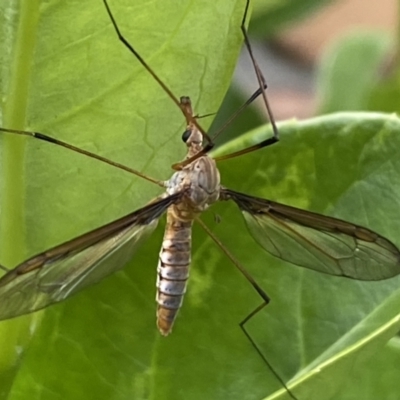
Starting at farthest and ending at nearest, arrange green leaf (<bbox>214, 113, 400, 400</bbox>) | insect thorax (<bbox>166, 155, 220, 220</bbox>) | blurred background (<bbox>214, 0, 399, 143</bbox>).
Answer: blurred background (<bbox>214, 0, 399, 143</bbox>)
insect thorax (<bbox>166, 155, 220, 220</bbox>)
green leaf (<bbox>214, 113, 400, 400</bbox>)

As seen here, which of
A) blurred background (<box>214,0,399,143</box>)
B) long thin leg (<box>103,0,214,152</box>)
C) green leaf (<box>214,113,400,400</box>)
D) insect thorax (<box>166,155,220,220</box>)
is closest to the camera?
long thin leg (<box>103,0,214,152</box>)

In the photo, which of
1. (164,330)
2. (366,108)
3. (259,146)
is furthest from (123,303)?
(366,108)

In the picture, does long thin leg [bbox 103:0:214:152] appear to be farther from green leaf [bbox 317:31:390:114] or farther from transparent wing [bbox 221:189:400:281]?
green leaf [bbox 317:31:390:114]

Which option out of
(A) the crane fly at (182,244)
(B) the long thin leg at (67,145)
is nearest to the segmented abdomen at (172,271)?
(A) the crane fly at (182,244)

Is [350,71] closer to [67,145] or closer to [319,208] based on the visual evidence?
[319,208]

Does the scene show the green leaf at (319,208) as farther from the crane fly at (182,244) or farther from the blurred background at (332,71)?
the blurred background at (332,71)

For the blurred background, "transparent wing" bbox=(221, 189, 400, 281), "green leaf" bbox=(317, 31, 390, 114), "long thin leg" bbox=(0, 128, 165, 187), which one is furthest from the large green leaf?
"green leaf" bbox=(317, 31, 390, 114)

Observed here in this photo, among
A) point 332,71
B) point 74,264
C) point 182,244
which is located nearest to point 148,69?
point 74,264

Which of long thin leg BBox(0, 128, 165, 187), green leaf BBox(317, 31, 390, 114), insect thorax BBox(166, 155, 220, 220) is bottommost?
long thin leg BBox(0, 128, 165, 187)
